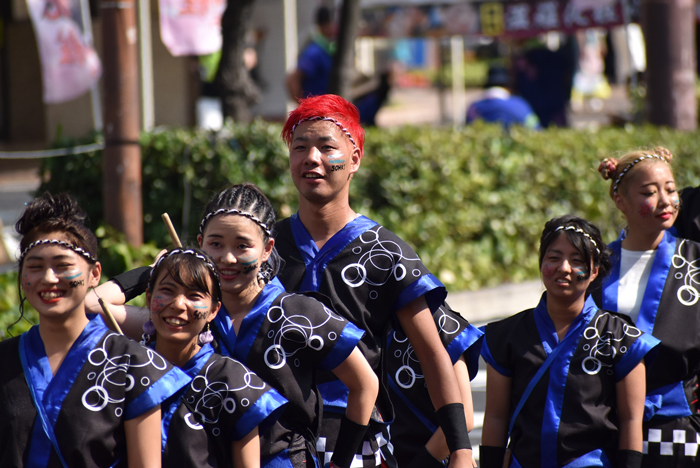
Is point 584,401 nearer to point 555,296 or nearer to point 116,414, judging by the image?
point 555,296

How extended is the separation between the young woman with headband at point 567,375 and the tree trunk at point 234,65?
5.98m

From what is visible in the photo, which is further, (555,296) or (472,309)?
(472,309)

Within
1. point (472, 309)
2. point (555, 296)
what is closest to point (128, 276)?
point (555, 296)

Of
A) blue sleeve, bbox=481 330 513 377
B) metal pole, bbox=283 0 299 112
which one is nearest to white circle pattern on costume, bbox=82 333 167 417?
blue sleeve, bbox=481 330 513 377

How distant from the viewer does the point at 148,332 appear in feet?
9.09

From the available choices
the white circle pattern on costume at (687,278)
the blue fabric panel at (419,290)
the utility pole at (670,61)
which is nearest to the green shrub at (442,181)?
the utility pole at (670,61)

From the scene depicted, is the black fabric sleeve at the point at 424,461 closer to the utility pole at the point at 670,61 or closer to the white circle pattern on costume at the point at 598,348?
the white circle pattern on costume at the point at 598,348

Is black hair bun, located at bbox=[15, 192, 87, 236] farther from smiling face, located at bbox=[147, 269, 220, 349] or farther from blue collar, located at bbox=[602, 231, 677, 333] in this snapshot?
blue collar, located at bbox=[602, 231, 677, 333]

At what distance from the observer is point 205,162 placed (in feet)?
24.5

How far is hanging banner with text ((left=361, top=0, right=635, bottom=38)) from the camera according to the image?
13.1 metres

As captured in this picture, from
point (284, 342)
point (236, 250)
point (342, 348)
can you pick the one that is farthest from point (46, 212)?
point (342, 348)

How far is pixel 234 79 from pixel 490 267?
119 inches

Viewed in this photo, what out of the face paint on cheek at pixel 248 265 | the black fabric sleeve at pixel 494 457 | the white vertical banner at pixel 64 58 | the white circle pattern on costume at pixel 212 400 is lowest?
the black fabric sleeve at pixel 494 457

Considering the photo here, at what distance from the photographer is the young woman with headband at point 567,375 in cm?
304
